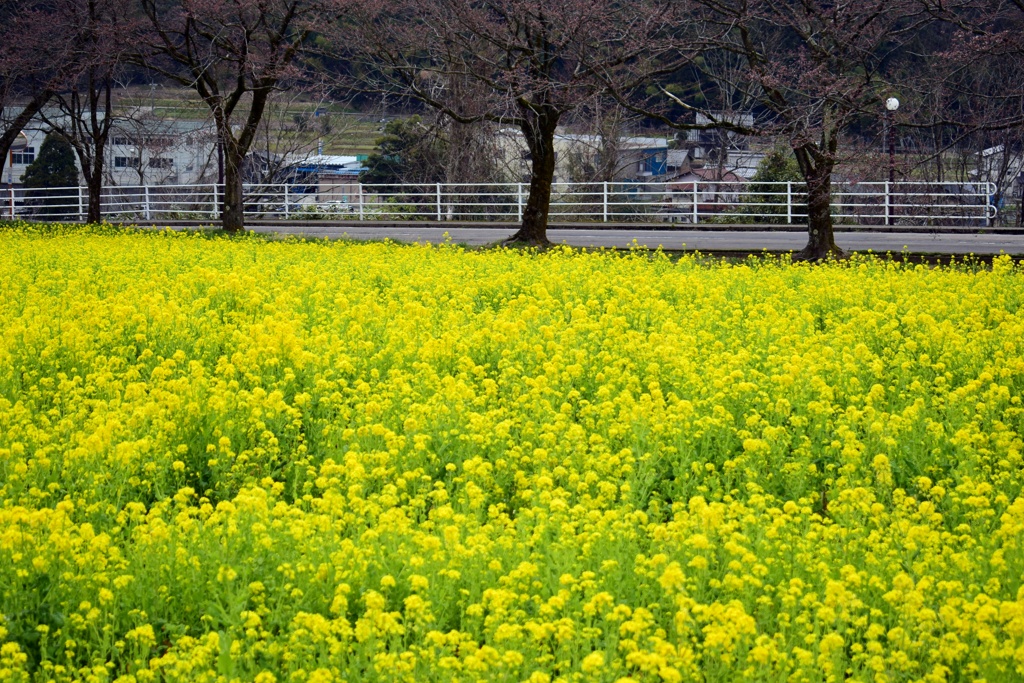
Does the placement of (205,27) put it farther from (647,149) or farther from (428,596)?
(647,149)

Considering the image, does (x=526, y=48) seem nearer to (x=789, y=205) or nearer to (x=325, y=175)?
(x=789, y=205)

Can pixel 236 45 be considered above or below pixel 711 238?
above

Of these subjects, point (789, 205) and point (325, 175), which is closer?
point (789, 205)

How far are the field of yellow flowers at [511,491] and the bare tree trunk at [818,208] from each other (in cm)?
665

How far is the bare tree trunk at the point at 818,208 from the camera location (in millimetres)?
18953

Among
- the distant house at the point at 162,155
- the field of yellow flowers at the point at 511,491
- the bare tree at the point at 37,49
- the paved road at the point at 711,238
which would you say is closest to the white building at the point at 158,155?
the distant house at the point at 162,155

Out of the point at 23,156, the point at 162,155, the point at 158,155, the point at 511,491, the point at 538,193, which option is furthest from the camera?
the point at 23,156

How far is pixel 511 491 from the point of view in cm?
682

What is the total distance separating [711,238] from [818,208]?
667cm

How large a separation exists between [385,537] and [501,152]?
126 feet

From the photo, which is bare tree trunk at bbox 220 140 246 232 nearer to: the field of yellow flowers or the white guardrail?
the white guardrail

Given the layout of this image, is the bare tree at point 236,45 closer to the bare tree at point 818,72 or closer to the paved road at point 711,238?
the paved road at point 711,238

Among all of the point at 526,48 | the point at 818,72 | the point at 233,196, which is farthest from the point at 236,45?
the point at 818,72

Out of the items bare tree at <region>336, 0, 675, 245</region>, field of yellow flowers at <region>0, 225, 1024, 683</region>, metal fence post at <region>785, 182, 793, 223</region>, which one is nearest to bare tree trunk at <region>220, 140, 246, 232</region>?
bare tree at <region>336, 0, 675, 245</region>
